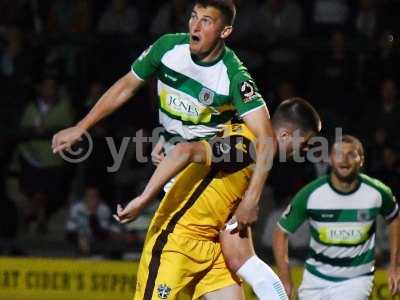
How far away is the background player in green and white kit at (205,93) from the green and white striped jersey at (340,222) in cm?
170

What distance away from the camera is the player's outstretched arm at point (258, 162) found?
19.7ft

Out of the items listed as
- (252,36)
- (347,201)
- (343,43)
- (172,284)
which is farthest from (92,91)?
(172,284)

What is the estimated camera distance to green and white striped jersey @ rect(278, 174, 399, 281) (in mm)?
8055

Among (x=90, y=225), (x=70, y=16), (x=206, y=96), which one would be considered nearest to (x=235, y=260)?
(x=206, y=96)

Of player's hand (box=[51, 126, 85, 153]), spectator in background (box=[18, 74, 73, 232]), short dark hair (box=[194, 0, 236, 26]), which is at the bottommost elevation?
spectator in background (box=[18, 74, 73, 232])

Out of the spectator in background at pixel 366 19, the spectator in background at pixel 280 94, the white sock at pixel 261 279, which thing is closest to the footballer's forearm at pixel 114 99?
the white sock at pixel 261 279

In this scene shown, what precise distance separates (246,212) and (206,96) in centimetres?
68

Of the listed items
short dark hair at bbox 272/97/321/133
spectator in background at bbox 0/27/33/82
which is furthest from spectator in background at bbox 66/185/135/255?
short dark hair at bbox 272/97/321/133

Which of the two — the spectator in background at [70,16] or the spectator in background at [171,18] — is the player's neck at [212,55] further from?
the spectator in background at [70,16]

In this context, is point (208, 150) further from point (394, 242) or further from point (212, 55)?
point (394, 242)

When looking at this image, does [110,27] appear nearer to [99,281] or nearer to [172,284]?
[99,281]

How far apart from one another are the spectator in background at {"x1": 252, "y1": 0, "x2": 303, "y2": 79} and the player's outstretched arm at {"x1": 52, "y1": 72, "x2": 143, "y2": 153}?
5.55 meters

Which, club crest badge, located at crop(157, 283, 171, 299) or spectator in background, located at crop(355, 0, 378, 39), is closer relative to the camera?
club crest badge, located at crop(157, 283, 171, 299)

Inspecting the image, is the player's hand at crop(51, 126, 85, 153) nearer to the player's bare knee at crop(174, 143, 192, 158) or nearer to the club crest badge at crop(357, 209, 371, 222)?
the player's bare knee at crop(174, 143, 192, 158)
